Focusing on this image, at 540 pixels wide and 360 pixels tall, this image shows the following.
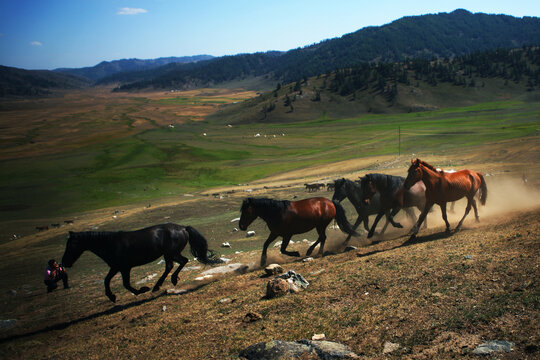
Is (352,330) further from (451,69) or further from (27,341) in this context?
(451,69)

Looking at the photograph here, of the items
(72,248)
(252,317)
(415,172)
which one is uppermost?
(415,172)

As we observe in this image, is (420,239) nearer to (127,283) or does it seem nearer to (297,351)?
(297,351)

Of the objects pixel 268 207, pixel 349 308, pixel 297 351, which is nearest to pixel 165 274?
pixel 268 207

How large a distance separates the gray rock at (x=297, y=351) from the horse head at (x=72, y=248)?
24.7ft

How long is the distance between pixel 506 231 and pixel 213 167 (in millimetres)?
52180

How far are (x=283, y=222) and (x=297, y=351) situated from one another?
6942 mm

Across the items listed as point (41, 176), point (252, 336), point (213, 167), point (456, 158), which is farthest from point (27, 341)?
point (41, 176)

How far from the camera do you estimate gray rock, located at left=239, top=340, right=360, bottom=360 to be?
242 inches

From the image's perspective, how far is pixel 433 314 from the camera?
269 inches

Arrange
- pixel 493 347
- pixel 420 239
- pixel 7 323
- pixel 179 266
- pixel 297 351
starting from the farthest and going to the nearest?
pixel 420 239
pixel 179 266
pixel 7 323
pixel 297 351
pixel 493 347

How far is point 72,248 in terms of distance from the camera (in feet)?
38.0

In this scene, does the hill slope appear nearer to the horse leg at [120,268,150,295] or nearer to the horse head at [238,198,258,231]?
the horse leg at [120,268,150,295]

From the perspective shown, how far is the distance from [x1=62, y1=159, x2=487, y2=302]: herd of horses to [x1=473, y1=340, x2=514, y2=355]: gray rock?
7.22 m

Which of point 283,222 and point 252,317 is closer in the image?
point 252,317
